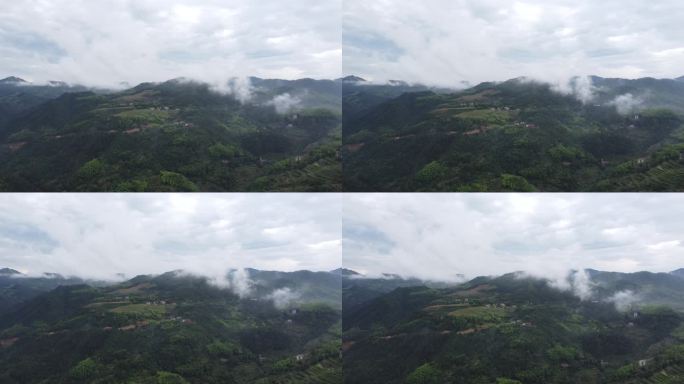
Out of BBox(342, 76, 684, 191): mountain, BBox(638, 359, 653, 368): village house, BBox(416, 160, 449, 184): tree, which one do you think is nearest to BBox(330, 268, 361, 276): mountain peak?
BBox(342, 76, 684, 191): mountain

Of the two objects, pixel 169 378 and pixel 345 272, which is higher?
pixel 345 272

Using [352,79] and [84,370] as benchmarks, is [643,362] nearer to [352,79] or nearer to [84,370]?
[352,79]

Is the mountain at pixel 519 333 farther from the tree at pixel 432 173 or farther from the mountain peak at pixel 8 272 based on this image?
the mountain peak at pixel 8 272

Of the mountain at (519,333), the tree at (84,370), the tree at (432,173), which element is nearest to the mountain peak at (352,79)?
the tree at (432,173)

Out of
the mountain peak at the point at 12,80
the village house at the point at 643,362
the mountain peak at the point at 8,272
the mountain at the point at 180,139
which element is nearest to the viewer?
the village house at the point at 643,362

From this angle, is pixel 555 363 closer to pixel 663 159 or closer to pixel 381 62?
pixel 663 159

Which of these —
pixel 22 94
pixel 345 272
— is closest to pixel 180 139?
pixel 22 94

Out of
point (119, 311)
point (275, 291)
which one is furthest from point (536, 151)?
point (119, 311)
